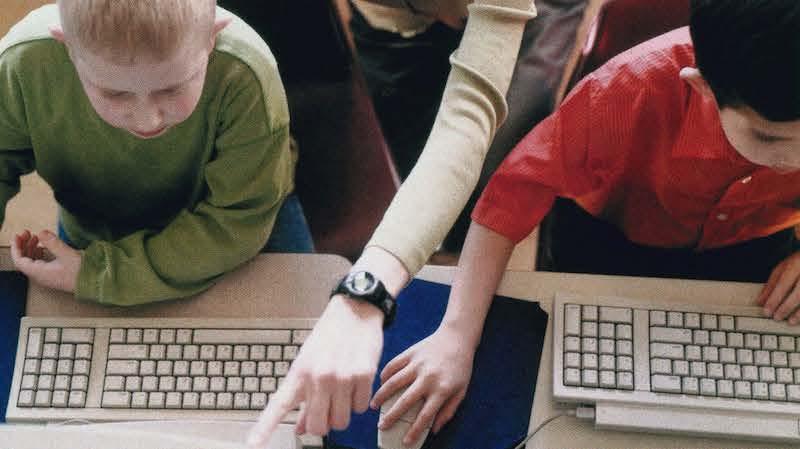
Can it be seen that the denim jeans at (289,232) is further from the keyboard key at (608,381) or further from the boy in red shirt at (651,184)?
the keyboard key at (608,381)

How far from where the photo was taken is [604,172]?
1.10 meters

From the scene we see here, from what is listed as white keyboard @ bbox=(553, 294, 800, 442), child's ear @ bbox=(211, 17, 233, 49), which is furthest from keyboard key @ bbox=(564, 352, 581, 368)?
child's ear @ bbox=(211, 17, 233, 49)

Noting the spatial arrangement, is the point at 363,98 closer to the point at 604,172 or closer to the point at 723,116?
the point at 604,172

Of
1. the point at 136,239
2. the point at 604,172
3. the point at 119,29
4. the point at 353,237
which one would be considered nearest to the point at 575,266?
the point at 604,172

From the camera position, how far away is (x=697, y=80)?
35.6 inches

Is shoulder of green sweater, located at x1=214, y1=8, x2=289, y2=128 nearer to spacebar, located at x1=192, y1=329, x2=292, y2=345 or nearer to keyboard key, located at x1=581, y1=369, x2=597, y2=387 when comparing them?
spacebar, located at x1=192, y1=329, x2=292, y2=345

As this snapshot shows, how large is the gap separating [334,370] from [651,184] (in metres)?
0.49

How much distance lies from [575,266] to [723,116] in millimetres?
401

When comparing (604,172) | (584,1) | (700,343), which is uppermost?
(584,1)

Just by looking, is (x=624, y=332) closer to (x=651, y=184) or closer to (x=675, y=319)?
(x=675, y=319)

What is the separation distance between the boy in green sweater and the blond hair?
0.08 feet

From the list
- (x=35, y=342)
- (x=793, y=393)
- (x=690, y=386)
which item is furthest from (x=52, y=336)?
(x=793, y=393)

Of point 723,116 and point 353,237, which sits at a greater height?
point 723,116

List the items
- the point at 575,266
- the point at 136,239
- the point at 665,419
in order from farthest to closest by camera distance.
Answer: the point at 575,266 < the point at 136,239 < the point at 665,419
